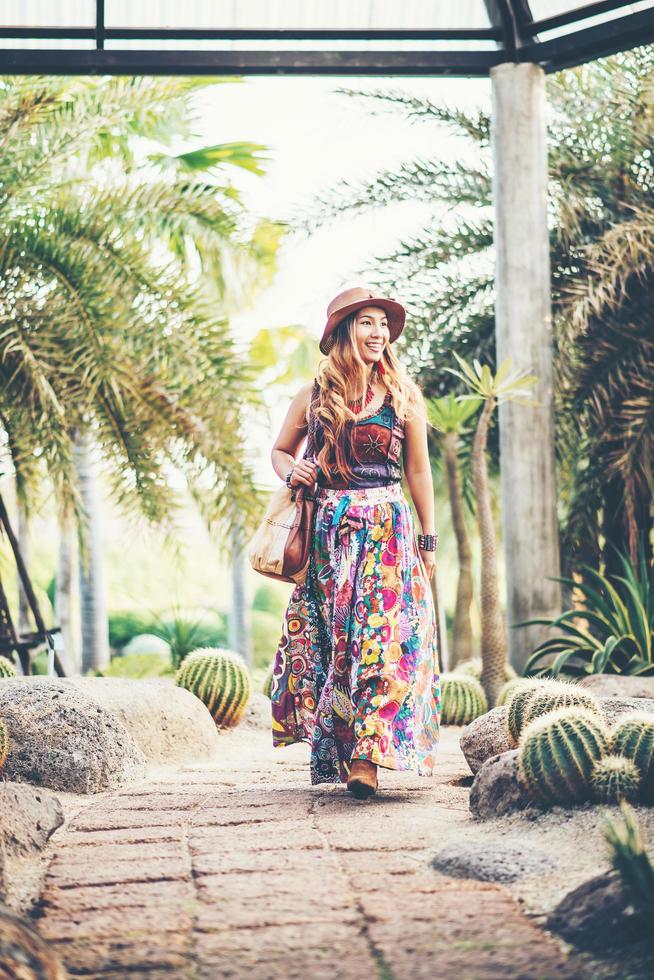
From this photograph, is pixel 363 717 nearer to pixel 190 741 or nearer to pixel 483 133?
pixel 190 741

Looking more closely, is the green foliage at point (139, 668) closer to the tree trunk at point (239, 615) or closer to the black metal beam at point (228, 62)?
the tree trunk at point (239, 615)

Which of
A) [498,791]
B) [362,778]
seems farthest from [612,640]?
[498,791]

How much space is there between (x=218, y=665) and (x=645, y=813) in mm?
3951

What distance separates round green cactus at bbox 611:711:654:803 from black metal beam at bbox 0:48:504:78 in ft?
16.2

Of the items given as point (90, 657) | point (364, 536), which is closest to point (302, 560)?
point (364, 536)

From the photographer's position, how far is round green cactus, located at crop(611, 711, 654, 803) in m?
3.48

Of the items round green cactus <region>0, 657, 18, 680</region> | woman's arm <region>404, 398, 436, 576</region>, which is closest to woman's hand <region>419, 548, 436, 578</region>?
woman's arm <region>404, 398, 436, 576</region>

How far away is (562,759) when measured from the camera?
355cm

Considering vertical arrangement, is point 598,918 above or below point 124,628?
→ above

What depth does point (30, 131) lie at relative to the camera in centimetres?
916

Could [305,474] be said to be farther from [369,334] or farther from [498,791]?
[498,791]

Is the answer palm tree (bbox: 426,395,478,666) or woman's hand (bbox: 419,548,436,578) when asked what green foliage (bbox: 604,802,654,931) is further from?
palm tree (bbox: 426,395,478,666)

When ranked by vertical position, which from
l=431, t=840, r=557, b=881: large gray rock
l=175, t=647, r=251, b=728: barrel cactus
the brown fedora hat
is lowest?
l=175, t=647, r=251, b=728: barrel cactus

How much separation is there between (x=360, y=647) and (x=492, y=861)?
125 cm
